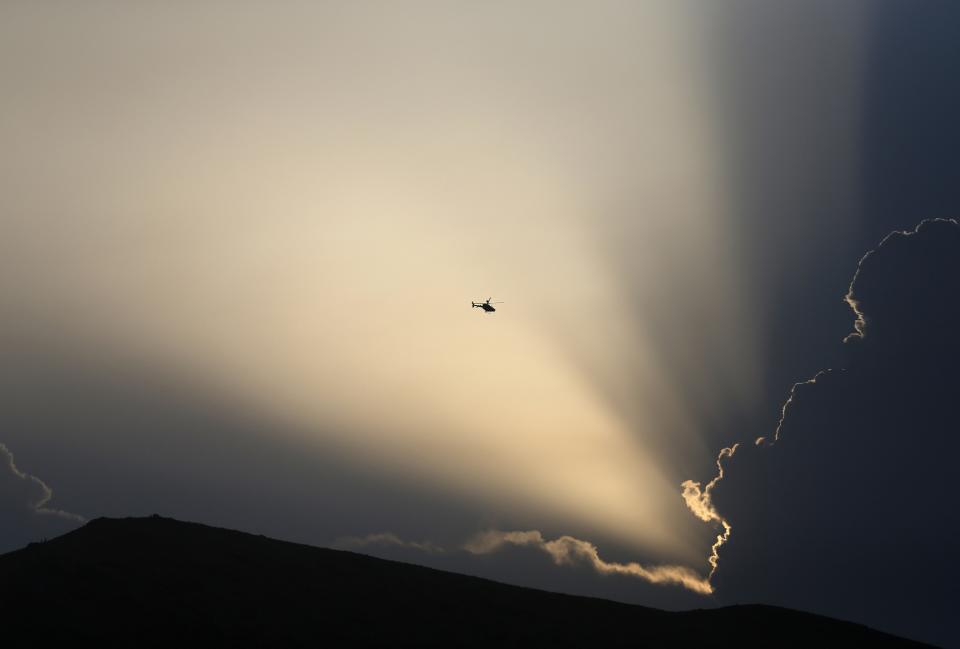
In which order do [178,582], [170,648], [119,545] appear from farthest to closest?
[119,545] → [178,582] → [170,648]

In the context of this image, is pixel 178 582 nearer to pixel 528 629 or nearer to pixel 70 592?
pixel 70 592

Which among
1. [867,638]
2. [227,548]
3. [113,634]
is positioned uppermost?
[867,638]

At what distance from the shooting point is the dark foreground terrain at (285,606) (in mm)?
66125

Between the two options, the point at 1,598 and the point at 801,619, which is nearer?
the point at 1,598

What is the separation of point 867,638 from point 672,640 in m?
18.2

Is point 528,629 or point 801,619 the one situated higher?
point 801,619

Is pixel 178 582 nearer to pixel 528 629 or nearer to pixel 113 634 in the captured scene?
pixel 113 634

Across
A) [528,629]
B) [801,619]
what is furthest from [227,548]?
[801,619]

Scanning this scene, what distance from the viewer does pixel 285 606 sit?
72.6m

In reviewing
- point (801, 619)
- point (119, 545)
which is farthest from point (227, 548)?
point (801, 619)

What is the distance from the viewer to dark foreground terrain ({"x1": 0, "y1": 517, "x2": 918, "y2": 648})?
66125 millimetres

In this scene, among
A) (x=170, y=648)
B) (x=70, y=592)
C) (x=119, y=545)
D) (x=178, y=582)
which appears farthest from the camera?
(x=119, y=545)

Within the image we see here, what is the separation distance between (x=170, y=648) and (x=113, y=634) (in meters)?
3.81

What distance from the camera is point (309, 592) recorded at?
7600 centimetres
